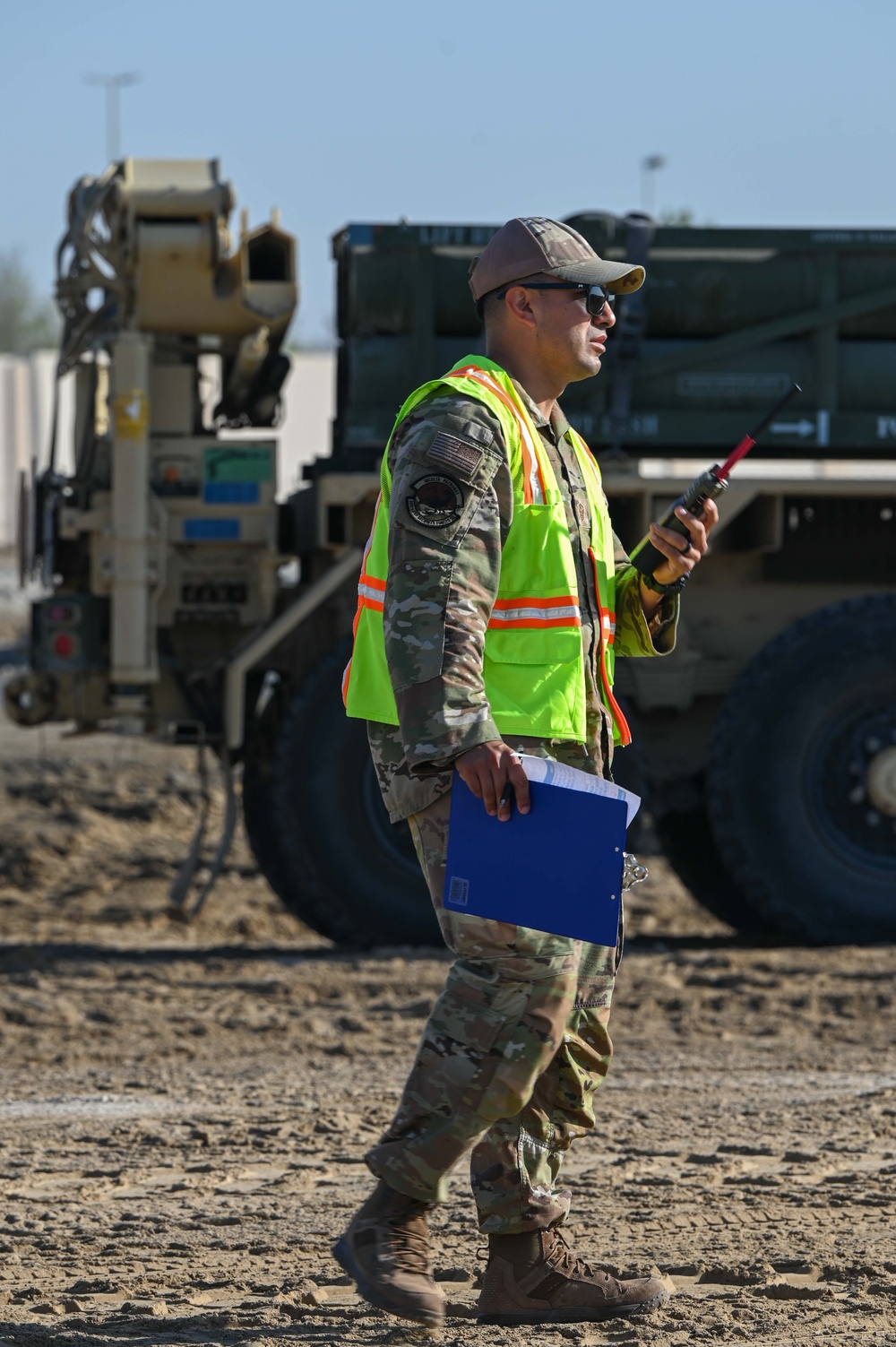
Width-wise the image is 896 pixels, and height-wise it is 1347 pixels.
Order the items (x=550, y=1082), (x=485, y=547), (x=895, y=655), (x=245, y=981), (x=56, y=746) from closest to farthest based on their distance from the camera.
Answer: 1. (x=485, y=547)
2. (x=550, y=1082)
3. (x=245, y=981)
4. (x=895, y=655)
5. (x=56, y=746)

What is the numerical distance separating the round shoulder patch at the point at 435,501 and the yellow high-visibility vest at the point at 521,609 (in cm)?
15

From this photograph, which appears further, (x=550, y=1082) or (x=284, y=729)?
(x=284, y=729)

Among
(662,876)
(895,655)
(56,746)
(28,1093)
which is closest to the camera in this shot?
(28,1093)

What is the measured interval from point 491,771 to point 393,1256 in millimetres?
868

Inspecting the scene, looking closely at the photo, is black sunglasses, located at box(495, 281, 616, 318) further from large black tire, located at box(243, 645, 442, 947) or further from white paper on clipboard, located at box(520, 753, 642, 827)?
large black tire, located at box(243, 645, 442, 947)

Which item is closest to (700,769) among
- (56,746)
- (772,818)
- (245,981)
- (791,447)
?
(772,818)

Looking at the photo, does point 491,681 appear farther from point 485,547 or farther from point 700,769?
point 700,769

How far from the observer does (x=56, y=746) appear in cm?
1295

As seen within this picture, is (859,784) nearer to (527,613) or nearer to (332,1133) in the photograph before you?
(332,1133)

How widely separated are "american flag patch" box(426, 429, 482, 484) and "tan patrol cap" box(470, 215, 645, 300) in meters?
0.39

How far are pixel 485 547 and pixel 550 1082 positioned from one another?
1.01 metres

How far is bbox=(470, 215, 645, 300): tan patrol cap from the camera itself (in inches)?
135

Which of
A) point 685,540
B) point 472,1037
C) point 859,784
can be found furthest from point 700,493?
point 859,784

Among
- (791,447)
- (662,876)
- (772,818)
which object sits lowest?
(662,876)
